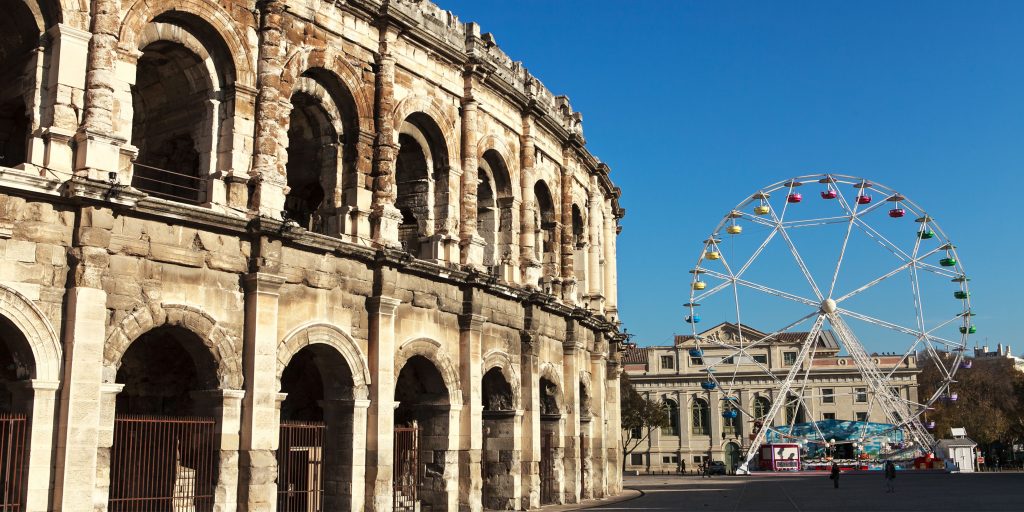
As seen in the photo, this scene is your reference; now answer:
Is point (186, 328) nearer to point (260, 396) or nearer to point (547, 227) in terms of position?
point (260, 396)

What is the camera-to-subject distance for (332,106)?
1756 centimetres

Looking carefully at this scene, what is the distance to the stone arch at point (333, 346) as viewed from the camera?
596 inches

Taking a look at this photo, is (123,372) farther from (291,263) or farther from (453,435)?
(453,435)

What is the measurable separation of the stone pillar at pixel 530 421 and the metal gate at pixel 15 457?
36.1 feet

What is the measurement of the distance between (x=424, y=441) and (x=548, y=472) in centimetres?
537

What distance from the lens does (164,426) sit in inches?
614

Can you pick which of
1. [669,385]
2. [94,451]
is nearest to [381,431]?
[94,451]

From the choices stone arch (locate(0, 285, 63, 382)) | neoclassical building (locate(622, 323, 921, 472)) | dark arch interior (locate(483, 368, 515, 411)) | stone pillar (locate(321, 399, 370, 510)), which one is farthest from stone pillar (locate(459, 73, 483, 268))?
neoclassical building (locate(622, 323, 921, 472))

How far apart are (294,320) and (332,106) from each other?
14.0 feet

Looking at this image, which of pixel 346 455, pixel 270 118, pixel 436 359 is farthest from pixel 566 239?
pixel 270 118

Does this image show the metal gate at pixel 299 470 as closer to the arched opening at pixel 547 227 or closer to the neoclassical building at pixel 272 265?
the neoclassical building at pixel 272 265

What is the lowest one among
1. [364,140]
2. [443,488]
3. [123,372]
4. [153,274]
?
[443,488]

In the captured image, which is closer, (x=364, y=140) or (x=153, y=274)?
(x=153, y=274)

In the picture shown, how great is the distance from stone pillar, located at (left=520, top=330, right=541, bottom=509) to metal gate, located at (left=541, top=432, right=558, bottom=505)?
58.8 inches
